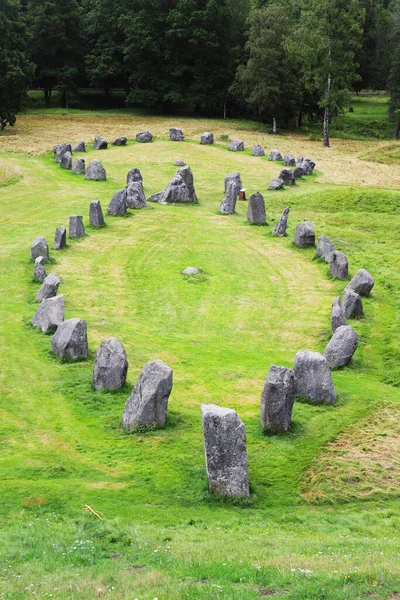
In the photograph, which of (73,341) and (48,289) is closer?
(73,341)

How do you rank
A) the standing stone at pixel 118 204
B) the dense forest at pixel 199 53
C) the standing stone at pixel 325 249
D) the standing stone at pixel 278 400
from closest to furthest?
the standing stone at pixel 278 400, the standing stone at pixel 325 249, the standing stone at pixel 118 204, the dense forest at pixel 199 53

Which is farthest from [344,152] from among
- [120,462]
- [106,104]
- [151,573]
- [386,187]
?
[151,573]

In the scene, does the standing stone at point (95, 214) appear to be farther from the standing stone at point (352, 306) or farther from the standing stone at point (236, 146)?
the standing stone at point (236, 146)

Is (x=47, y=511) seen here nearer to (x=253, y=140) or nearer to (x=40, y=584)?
(x=40, y=584)

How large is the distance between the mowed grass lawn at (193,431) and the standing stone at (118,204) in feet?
2.52

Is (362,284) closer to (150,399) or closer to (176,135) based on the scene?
→ (150,399)

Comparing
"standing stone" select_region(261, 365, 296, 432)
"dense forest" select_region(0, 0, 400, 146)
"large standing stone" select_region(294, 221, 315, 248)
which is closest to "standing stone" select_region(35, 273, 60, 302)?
"standing stone" select_region(261, 365, 296, 432)

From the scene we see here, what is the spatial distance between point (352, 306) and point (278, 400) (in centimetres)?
980

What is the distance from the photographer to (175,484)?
1373cm

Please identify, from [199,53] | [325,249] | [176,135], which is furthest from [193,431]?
[199,53]

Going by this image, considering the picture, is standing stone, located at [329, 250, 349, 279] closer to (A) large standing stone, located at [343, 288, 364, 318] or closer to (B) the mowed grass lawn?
(B) the mowed grass lawn

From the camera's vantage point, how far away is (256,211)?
125 feet

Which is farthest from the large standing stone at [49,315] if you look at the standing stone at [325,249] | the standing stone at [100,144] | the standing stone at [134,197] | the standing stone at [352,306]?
the standing stone at [100,144]

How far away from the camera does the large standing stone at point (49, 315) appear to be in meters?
22.1
